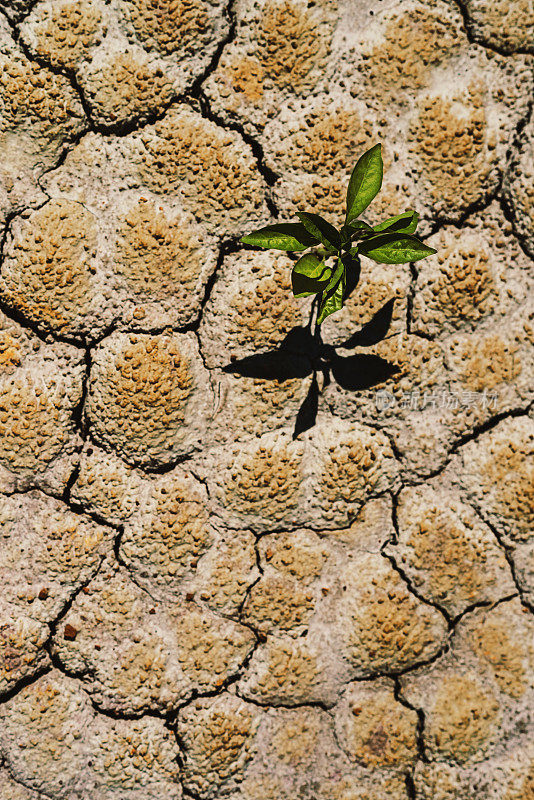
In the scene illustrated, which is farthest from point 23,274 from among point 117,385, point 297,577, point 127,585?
point 297,577

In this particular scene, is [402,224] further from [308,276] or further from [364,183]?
[308,276]

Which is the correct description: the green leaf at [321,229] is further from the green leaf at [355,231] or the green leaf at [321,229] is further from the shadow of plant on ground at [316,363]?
the shadow of plant on ground at [316,363]

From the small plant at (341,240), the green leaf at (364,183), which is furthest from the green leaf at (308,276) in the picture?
the green leaf at (364,183)

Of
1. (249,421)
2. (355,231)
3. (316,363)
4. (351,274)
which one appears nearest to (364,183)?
(355,231)

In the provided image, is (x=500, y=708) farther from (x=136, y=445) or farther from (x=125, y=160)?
(x=125, y=160)

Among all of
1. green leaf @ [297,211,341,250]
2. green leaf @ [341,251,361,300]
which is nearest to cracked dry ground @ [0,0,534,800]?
green leaf @ [341,251,361,300]

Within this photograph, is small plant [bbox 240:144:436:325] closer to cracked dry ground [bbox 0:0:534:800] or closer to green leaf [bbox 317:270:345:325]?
green leaf [bbox 317:270:345:325]
